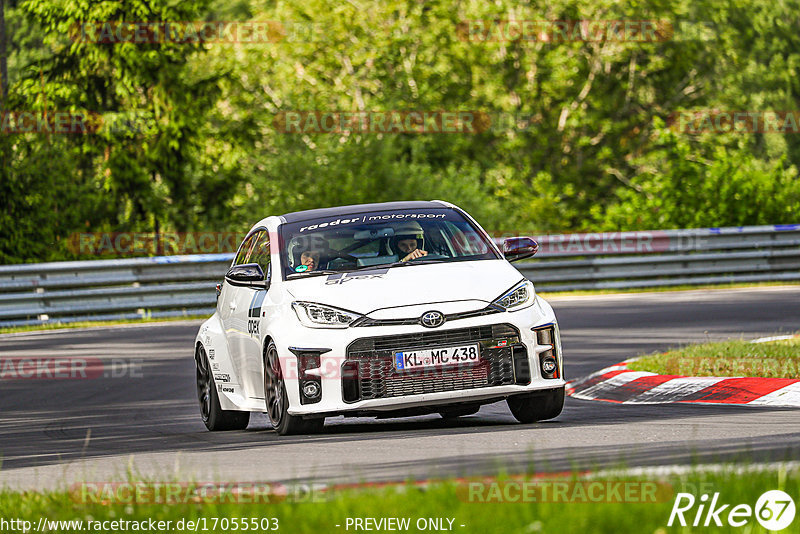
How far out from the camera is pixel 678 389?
11.2 m

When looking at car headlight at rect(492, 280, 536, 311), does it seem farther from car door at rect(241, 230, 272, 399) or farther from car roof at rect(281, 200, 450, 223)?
car door at rect(241, 230, 272, 399)

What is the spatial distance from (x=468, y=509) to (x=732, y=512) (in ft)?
3.14

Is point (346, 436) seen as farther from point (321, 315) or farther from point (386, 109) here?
point (386, 109)

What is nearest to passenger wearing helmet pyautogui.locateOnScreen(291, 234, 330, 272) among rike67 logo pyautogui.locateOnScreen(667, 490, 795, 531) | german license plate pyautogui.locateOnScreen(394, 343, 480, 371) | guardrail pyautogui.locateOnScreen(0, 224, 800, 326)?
german license plate pyautogui.locateOnScreen(394, 343, 480, 371)

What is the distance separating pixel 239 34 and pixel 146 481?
134 feet

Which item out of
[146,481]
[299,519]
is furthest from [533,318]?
[299,519]

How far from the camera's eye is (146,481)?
21.6ft

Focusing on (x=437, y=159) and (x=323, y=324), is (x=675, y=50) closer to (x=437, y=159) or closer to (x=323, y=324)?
(x=437, y=159)

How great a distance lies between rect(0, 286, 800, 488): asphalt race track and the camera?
7.25m

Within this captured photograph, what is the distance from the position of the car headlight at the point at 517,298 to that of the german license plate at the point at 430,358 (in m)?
0.42

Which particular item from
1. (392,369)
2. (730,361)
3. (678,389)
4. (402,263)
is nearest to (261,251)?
(402,263)

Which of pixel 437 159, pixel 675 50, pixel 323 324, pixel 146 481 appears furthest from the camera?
pixel 675 50

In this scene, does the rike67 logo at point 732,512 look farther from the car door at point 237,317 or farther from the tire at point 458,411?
the car door at point 237,317

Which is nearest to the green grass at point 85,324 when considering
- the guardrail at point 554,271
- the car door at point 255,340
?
the guardrail at point 554,271
